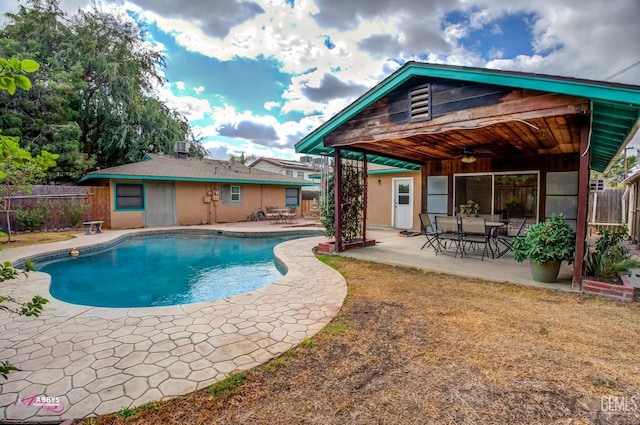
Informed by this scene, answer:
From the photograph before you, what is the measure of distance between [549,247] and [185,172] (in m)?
13.8

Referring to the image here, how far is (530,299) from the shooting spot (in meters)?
4.02

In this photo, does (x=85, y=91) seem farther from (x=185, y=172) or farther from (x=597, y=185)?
(x=597, y=185)

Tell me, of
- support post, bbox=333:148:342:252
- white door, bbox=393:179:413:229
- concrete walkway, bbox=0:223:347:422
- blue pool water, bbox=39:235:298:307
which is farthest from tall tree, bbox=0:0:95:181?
white door, bbox=393:179:413:229

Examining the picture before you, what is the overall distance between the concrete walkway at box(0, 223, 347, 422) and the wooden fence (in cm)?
884

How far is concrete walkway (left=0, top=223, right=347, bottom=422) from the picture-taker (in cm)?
210

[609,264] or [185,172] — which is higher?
[185,172]

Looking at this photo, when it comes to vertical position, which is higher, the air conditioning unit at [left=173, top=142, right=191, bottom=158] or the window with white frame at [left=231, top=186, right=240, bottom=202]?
the air conditioning unit at [left=173, top=142, right=191, bottom=158]

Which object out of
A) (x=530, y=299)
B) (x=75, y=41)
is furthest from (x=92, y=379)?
(x=75, y=41)

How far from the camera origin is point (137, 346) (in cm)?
279

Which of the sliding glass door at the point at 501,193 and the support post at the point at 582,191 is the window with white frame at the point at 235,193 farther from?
the support post at the point at 582,191

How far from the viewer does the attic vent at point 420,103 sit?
4969 mm

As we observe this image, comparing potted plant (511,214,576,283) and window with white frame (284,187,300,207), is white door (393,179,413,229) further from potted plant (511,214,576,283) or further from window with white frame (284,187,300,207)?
window with white frame (284,187,300,207)

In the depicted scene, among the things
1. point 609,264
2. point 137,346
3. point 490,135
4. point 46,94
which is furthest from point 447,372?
point 46,94

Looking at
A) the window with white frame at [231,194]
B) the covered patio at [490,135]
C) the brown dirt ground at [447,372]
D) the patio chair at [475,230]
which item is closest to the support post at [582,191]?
the covered patio at [490,135]
